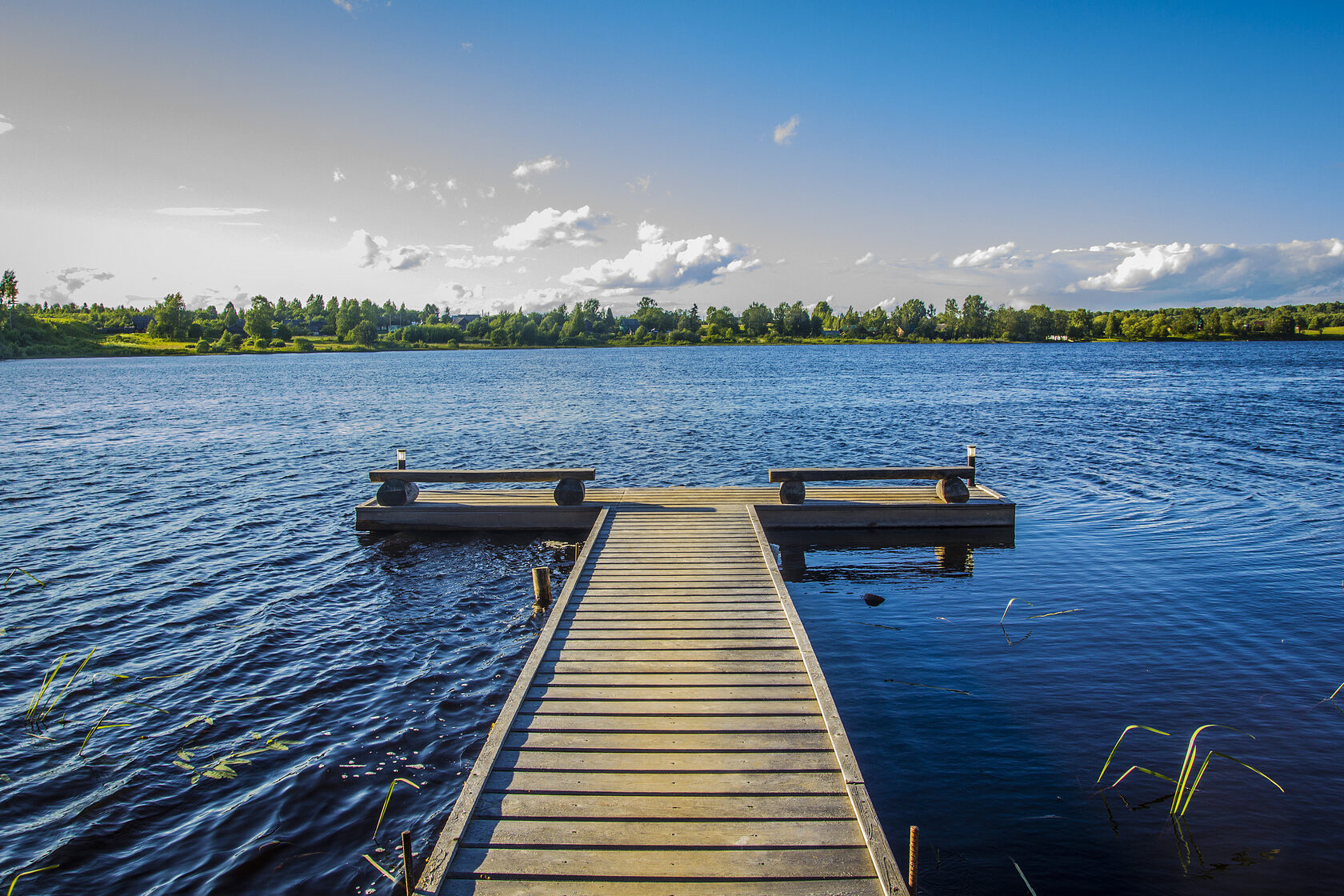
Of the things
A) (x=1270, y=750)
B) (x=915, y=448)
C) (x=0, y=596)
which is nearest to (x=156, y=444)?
(x=0, y=596)

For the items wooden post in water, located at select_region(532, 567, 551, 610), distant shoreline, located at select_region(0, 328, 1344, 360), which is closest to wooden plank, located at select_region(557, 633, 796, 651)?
wooden post in water, located at select_region(532, 567, 551, 610)

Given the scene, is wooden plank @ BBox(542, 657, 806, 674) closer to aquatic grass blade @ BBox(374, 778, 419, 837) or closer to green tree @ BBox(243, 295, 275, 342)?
aquatic grass blade @ BBox(374, 778, 419, 837)

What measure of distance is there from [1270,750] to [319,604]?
13.0 metres

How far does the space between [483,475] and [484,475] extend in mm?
33

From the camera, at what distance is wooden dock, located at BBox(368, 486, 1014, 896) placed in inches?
185

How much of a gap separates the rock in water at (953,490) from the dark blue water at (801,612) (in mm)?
1132

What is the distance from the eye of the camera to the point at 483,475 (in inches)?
615

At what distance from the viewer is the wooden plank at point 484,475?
15.2 meters

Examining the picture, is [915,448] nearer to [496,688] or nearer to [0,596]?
[496,688]

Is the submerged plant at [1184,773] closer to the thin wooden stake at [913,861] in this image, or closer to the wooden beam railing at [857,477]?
the thin wooden stake at [913,861]

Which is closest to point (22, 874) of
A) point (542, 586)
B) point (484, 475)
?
point (542, 586)

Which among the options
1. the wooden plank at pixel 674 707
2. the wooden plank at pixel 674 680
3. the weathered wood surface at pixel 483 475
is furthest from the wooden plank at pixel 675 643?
the weathered wood surface at pixel 483 475

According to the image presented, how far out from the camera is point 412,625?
11344 millimetres

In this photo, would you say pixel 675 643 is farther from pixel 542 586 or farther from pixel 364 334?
pixel 364 334
